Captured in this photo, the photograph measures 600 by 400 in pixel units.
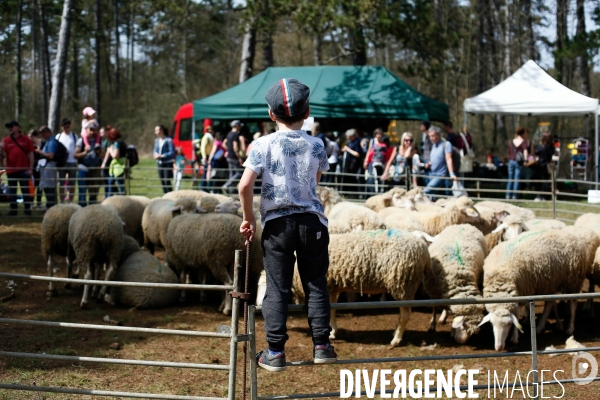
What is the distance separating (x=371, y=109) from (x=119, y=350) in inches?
451

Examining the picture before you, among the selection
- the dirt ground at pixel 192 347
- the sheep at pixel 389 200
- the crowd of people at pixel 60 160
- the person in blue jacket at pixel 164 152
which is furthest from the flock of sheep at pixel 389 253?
the person in blue jacket at pixel 164 152

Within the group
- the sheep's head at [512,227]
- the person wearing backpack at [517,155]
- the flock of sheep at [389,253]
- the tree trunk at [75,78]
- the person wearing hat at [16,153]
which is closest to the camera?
the flock of sheep at [389,253]

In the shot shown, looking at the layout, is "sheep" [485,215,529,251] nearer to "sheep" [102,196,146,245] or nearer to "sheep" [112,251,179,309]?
"sheep" [112,251,179,309]

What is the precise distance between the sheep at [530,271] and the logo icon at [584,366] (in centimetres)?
65

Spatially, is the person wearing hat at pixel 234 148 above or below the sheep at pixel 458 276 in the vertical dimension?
above

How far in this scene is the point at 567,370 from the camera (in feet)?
19.6

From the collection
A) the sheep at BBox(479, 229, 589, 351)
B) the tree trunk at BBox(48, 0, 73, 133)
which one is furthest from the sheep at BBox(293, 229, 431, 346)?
the tree trunk at BBox(48, 0, 73, 133)

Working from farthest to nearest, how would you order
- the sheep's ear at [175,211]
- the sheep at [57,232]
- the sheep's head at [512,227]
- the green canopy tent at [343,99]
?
the green canopy tent at [343,99] → the sheep's ear at [175,211] → the sheep at [57,232] → the sheep's head at [512,227]

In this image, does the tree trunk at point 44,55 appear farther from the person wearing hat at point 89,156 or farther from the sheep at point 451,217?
the sheep at point 451,217

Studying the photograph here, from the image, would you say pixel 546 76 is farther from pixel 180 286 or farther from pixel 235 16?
pixel 235 16

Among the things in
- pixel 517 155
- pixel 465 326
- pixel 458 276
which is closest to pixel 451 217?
pixel 458 276

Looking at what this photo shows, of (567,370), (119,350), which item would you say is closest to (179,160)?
(119,350)

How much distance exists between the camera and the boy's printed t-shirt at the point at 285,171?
3545mm

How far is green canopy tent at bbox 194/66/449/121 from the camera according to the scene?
16703 millimetres
